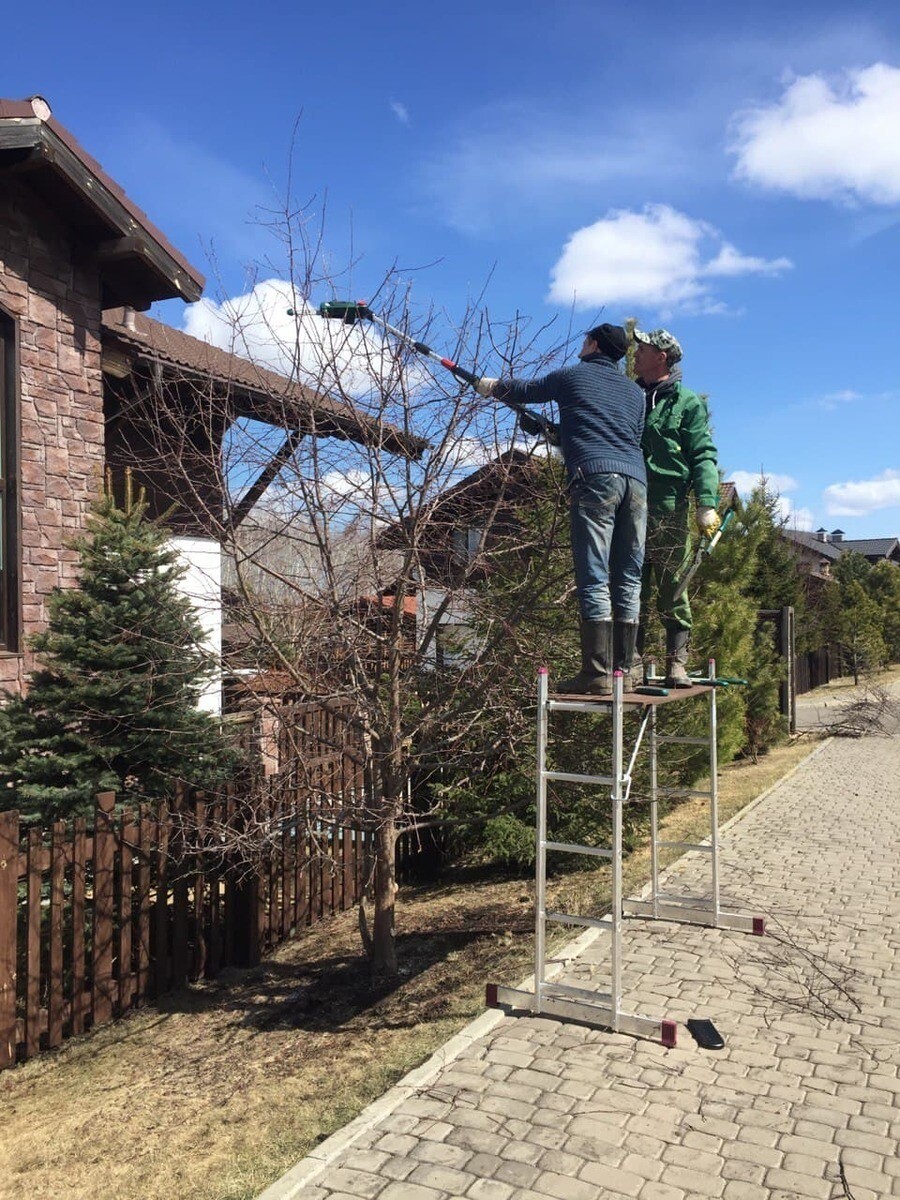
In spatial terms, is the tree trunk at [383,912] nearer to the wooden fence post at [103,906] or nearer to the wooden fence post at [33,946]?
the wooden fence post at [103,906]

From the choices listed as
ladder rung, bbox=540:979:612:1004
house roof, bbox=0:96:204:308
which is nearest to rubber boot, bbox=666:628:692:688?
ladder rung, bbox=540:979:612:1004

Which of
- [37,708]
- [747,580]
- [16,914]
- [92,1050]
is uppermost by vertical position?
[747,580]

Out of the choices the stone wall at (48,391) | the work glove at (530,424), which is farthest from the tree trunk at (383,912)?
the stone wall at (48,391)

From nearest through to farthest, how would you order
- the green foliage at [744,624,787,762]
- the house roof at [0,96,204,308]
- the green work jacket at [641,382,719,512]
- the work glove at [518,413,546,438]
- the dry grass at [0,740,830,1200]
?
the dry grass at [0,740,830,1200] < the work glove at [518,413,546,438] < the green work jacket at [641,382,719,512] < the house roof at [0,96,204,308] < the green foliage at [744,624,787,762]

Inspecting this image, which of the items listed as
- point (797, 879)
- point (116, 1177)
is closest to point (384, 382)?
point (116, 1177)

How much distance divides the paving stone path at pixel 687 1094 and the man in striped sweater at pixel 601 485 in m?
1.76

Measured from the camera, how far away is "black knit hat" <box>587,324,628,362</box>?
197 inches

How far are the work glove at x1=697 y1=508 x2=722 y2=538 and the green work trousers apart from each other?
38 centimetres

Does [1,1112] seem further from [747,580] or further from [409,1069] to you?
→ [747,580]

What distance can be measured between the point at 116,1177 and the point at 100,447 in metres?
5.89

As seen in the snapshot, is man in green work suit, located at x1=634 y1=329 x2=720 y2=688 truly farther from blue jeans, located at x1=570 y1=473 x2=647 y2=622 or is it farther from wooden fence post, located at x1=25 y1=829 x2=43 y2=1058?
wooden fence post, located at x1=25 y1=829 x2=43 y2=1058

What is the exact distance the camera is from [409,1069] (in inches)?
171

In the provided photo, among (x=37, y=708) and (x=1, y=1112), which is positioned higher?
(x=37, y=708)

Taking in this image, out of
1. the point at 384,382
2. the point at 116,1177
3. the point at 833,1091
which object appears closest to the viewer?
the point at 116,1177
